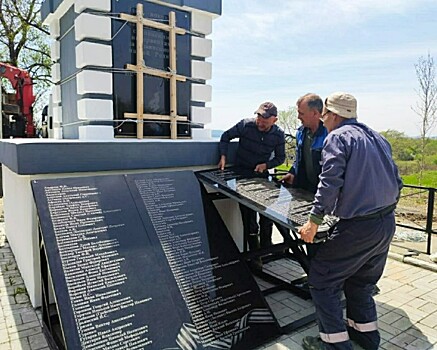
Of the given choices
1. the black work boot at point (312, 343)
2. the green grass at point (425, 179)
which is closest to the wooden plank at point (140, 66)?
the black work boot at point (312, 343)

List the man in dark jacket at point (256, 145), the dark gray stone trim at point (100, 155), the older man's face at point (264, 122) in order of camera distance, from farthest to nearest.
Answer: the man in dark jacket at point (256, 145), the older man's face at point (264, 122), the dark gray stone trim at point (100, 155)

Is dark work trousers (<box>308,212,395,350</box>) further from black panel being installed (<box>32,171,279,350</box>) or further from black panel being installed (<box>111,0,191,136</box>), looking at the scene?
black panel being installed (<box>111,0,191,136</box>)

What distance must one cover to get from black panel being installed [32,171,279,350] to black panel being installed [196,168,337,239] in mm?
332

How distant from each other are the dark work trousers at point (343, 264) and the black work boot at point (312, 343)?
8cm

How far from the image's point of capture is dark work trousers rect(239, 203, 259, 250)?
424 centimetres

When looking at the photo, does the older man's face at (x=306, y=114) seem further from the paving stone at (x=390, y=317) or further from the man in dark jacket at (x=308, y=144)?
the paving stone at (x=390, y=317)

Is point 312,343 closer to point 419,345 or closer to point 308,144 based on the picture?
point 419,345

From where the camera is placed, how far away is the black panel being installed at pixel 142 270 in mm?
2322

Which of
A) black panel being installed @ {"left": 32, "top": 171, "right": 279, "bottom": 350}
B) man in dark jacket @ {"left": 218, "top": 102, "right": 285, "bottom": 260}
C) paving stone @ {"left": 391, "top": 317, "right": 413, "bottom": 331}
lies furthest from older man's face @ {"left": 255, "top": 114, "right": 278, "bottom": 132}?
paving stone @ {"left": 391, "top": 317, "right": 413, "bottom": 331}

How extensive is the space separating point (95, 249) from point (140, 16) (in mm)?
3004

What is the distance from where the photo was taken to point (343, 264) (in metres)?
2.54

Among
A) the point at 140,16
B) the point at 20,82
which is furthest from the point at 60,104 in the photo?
the point at 20,82

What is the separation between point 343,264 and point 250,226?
1911 mm

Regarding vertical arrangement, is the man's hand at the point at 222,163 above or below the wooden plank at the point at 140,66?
below
